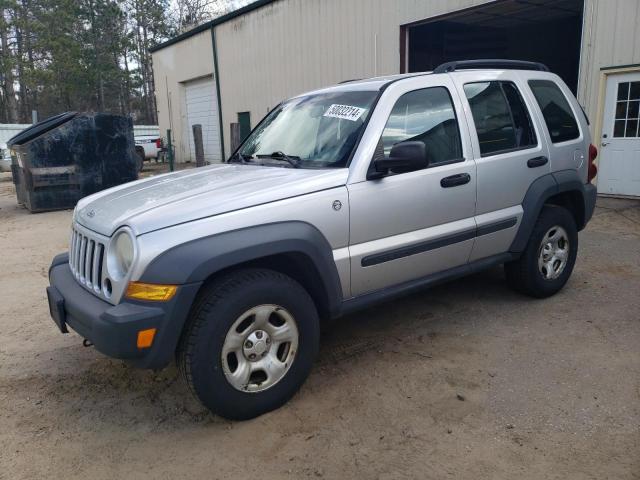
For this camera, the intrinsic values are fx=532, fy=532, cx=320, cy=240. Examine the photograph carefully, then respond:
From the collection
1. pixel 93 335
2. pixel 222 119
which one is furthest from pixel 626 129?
pixel 222 119

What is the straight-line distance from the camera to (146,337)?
8.47 ft

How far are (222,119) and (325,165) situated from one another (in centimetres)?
1681

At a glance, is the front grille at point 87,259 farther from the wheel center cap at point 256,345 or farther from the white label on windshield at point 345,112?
the white label on windshield at point 345,112

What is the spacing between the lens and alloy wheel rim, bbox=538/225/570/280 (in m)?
4.52

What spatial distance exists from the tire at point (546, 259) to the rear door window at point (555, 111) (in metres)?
0.64

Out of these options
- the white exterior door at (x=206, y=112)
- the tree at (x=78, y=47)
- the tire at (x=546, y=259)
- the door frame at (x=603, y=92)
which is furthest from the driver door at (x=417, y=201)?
the tree at (x=78, y=47)

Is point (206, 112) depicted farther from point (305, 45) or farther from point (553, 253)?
point (553, 253)


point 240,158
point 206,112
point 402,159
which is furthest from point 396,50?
point 206,112

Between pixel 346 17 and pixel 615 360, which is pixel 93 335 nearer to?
pixel 615 360

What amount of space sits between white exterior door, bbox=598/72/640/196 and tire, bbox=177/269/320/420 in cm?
867

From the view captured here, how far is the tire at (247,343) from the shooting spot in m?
2.73

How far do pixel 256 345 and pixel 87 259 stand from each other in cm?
110

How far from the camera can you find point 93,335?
8.77 feet

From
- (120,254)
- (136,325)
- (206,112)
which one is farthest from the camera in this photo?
(206,112)
